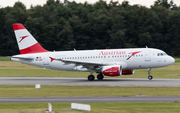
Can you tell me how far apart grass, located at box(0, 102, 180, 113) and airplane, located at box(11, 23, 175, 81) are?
15.8 m

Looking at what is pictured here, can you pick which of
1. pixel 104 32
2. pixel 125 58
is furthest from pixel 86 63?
pixel 104 32

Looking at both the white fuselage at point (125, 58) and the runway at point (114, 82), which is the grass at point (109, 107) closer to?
the runway at point (114, 82)

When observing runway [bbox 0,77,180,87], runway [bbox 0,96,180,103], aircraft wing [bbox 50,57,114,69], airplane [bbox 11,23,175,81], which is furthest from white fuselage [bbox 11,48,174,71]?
runway [bbox 0,96,180,103]

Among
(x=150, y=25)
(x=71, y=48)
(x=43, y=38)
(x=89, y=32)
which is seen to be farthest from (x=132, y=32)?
(x=43, y=38)

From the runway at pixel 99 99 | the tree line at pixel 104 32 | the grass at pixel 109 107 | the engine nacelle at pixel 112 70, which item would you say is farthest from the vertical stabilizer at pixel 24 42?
the tree line at pixel 104 32

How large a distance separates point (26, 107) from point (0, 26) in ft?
295

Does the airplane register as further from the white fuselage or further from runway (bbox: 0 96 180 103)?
runway (bbox: 0 96 180 103)

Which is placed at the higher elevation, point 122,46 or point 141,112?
point 122,46

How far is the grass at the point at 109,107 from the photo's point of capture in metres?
17.6

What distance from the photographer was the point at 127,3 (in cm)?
13912

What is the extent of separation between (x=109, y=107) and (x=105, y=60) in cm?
1981

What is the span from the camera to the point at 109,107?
1902 centimetres

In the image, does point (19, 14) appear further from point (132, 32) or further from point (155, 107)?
point (155, 107)

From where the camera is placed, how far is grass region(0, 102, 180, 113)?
17.6 metres
